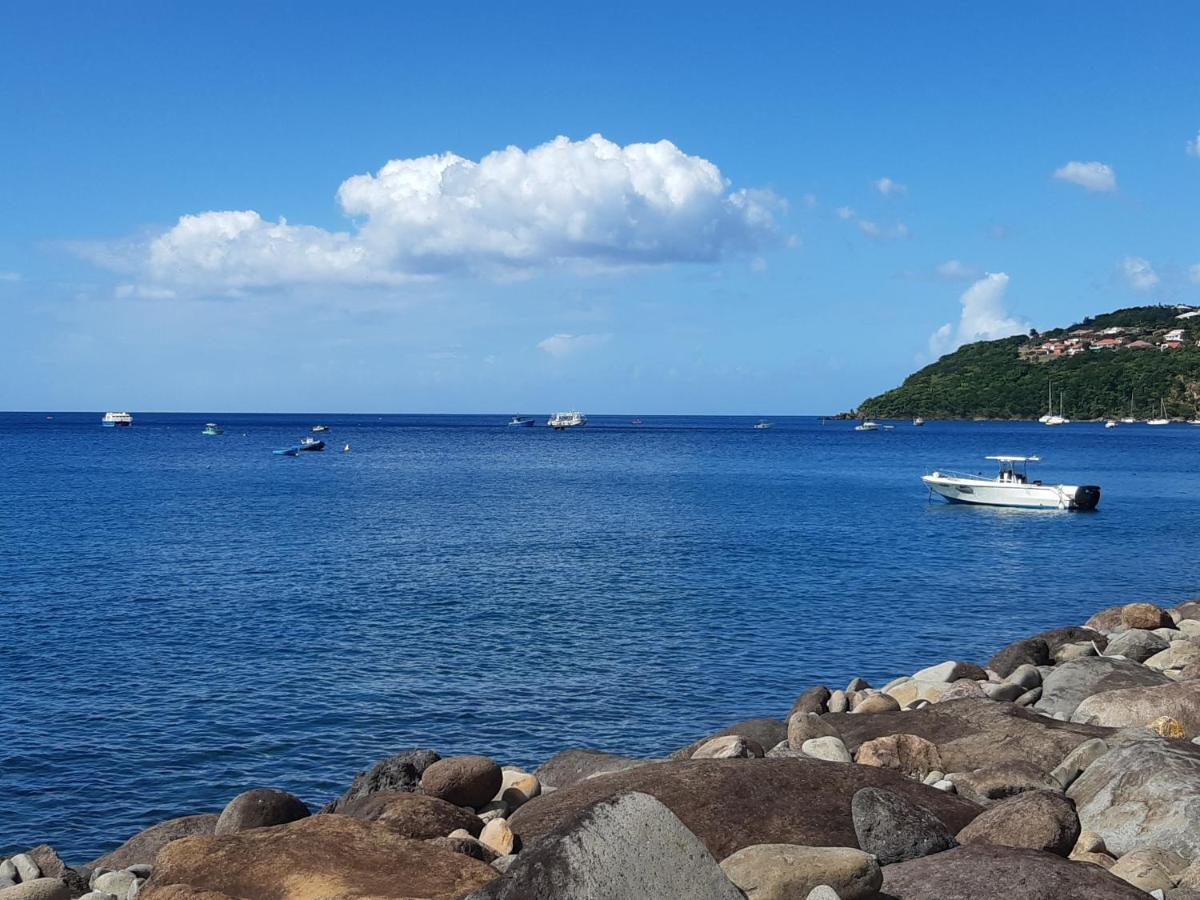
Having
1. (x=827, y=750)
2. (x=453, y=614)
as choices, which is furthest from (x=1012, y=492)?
(x=827, y=750)

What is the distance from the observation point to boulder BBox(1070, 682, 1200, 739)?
1605cm

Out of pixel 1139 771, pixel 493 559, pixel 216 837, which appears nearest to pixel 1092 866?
pixel 1139 771

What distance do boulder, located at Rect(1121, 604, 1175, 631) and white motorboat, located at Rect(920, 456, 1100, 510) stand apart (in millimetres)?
39464

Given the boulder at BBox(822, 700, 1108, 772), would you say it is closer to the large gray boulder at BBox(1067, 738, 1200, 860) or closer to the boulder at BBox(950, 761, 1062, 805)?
the boulder at BBox(950, 761, 1062, 805)

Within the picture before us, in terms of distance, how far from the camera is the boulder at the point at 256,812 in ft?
44.9

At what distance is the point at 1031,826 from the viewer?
10.6 meters

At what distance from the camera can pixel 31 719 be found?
22578 millimetres

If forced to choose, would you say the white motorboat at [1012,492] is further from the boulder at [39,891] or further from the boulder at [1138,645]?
the boulder at [39,891]

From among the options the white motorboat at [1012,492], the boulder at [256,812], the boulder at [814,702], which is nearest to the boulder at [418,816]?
the boulder at [256,812]

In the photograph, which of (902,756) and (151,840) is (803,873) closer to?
(902,756)

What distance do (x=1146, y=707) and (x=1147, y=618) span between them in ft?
36.7

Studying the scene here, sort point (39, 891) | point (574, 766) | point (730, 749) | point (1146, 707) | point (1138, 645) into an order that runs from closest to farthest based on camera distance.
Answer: point (39, 891)
point (730, 749)
point (1146, 707)
point (574, 766)
point (1138, 645)

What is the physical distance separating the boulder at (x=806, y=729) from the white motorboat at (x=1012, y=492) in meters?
52.4

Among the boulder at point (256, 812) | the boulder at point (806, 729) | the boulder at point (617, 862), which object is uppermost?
the boulder at point (617, 862)
